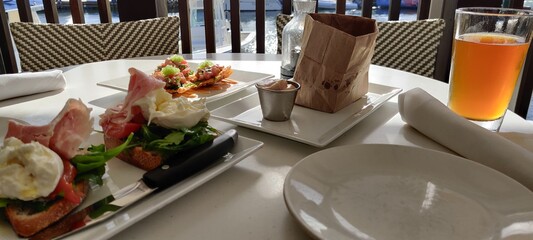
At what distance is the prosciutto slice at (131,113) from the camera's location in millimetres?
650

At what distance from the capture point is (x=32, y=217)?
449 mm

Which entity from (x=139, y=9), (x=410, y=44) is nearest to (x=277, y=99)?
(x=410, y=44)

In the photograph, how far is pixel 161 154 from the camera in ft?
2.00

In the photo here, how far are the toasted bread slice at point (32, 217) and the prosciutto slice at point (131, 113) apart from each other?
0.62 ft

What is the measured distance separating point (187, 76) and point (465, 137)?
2.62ft

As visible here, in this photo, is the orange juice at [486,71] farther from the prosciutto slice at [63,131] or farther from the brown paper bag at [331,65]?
the prosciutto slice at [63,131]

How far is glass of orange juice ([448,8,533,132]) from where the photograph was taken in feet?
2.69

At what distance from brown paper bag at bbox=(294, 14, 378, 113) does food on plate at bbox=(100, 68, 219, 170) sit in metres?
0.34

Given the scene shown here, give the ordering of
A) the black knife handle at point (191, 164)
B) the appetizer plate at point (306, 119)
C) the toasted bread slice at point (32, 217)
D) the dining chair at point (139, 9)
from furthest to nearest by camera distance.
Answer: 1. the dining chair at point (139, 9)
2. the appetizer plate at point (306, 119)
3. the black knife handle at point (191, 164)
4. the toasted bread slice at point (32, 217)

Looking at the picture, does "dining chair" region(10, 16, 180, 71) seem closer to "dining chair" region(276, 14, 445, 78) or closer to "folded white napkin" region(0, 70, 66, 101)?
"folded white napkin" region(0, 70, 66, 101)

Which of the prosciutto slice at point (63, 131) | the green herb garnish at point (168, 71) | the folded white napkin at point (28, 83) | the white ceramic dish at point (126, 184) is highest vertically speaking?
the prosciutto slice at point (63, 131)

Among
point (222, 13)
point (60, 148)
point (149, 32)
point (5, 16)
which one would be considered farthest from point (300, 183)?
point (222, 13)

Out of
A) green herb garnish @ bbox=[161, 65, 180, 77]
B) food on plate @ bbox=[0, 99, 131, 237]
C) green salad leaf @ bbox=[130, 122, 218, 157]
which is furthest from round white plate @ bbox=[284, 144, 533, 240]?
green herb garnish @ bbox=[161, 65, 180, 77]

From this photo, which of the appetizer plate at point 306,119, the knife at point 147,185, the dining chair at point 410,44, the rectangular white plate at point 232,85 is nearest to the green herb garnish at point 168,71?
the rectangular white plate at point 232,85
